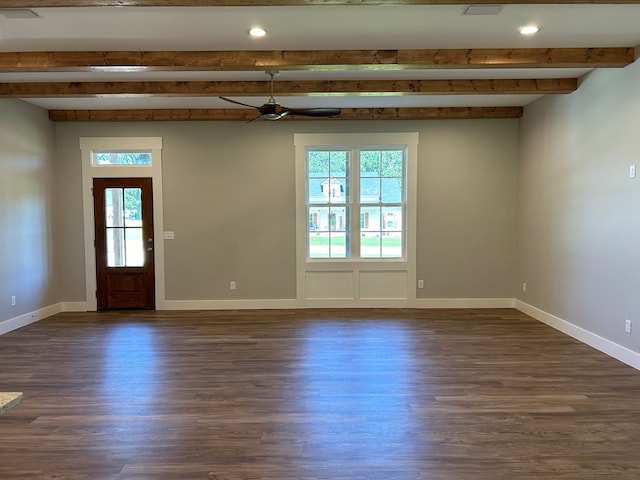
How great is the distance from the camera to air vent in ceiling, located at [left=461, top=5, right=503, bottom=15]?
117 inches

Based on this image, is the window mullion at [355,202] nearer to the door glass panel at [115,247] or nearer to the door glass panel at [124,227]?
the door glass panel at [124,227]

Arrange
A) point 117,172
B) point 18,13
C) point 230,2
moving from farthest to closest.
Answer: point 117,172 < point 18,13 < point 230,2

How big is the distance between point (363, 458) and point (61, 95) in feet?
16.6

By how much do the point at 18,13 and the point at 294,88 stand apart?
102 inches

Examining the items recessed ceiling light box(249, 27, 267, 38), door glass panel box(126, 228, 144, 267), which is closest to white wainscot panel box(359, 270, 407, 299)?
door glass panel box(126, 228, 144, 267)

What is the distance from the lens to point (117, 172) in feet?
20.1

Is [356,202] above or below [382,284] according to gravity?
above

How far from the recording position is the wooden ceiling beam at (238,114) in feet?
19.5

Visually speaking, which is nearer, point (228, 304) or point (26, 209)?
point (26, 209)

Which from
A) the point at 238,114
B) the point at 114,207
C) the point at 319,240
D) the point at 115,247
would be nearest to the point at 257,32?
the point at 238,114

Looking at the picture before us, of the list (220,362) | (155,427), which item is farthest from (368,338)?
(155,427)

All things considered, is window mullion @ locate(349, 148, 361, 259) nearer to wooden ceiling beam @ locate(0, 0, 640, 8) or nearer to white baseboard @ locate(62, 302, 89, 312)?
wooden ceiling beam @ locate(0, 0, 640, 8)

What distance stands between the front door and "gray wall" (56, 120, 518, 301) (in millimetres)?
274

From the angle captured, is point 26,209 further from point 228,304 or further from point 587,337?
point 587,337
